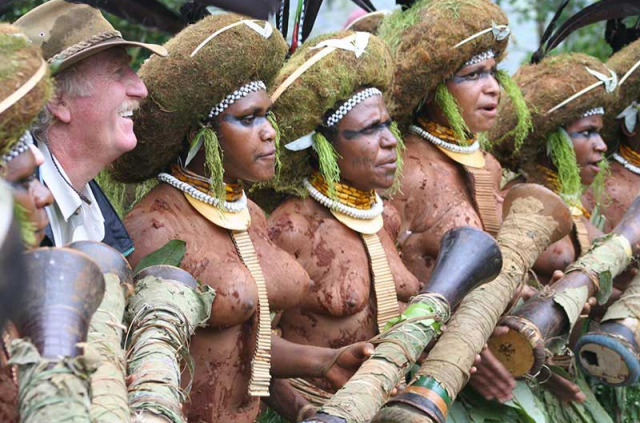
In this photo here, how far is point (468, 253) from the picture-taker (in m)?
4.74

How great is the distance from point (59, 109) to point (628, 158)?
4.80 m

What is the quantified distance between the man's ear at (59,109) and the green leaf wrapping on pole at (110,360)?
805mm

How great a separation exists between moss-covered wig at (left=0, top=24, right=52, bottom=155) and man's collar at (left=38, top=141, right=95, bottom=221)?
0.78 meters

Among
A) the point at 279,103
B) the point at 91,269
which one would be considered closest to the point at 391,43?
A: the point at 279,103

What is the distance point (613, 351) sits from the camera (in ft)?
18.2

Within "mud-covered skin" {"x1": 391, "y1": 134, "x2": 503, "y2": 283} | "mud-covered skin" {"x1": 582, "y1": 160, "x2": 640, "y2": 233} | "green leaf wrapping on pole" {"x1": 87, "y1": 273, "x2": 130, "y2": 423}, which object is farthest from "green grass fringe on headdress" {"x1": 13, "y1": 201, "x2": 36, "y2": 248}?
"mud-covered skin" {"x1": 582, "y1": 160, "x2": 640, "y2": 233}

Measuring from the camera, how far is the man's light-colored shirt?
3791mm

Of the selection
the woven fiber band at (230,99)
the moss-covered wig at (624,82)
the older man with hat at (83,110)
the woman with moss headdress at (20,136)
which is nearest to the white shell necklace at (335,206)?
the woven fiber band at (230,99)

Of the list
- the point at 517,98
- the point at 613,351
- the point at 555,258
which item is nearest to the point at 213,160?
the point at 613,351

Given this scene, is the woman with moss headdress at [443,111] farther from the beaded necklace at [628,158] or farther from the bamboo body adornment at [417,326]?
the beaded necklace at [628,158]

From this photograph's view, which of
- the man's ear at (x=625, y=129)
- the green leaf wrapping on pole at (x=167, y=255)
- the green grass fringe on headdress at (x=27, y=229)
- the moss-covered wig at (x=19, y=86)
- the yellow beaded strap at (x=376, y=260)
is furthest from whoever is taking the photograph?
the man's ear at (x=625, y=129)

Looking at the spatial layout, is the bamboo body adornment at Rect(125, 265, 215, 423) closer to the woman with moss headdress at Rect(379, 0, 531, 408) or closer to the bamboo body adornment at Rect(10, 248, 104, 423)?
the bamboo body adornment at Rect(10, 248, 104, 423)

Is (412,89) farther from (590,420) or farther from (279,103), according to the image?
A: (590,420)

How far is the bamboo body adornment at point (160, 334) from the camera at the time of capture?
310 centimetres
